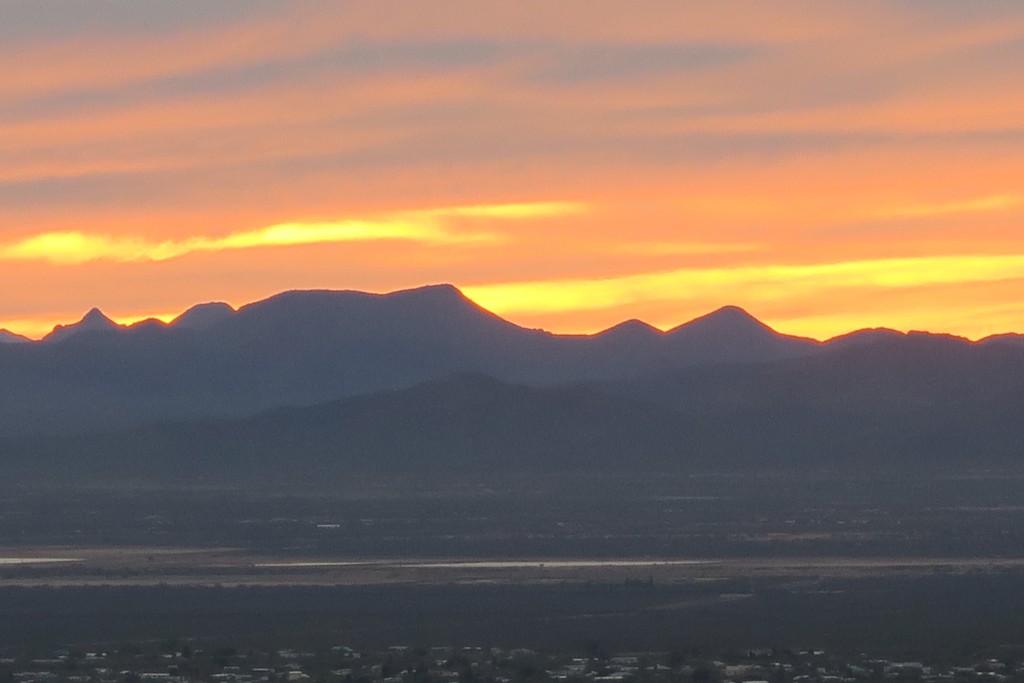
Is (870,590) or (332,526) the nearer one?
(870,590)

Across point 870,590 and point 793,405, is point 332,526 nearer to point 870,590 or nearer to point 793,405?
point 870,590

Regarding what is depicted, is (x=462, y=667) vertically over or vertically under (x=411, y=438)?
under

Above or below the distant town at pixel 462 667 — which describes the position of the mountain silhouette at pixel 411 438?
above

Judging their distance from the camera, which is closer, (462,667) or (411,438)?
(462,667)

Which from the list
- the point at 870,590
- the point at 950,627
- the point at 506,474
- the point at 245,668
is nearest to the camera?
the point at 245,668

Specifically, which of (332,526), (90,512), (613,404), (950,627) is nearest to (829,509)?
(332,526)

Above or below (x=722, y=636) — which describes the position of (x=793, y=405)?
above

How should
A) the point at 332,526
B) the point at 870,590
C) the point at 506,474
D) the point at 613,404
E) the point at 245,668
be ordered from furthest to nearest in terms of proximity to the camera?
the point at 613,404 < the point at 506,474 < the point at 332,526 < the point at 870,590 < the point at 245,668

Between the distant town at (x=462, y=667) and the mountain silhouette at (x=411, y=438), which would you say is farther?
the mountain silhouette at (x=411, y=438)

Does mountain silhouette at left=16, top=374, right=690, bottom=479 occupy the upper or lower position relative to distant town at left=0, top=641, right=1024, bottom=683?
upper

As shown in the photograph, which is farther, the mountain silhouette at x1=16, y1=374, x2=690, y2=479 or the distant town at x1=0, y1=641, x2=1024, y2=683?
the mountain silhouette at x1=16, y1=374, x2=690, y2=479

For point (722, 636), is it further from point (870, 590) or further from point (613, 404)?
point (613, 404)
